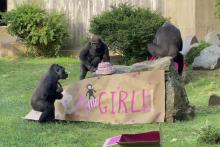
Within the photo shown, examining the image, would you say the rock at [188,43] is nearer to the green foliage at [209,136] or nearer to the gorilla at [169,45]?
the gorilla at [169,45]

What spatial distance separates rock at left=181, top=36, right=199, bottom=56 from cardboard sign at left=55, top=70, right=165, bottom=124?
20.8 ft

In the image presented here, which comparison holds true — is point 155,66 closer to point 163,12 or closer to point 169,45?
point 169,45

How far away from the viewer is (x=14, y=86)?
14.2 metres

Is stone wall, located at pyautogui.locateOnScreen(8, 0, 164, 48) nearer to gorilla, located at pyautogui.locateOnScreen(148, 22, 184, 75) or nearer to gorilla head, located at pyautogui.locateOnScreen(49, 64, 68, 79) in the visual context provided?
gorilla, located at pyautogui.locateOnScreen(148, 22, 184, 75)

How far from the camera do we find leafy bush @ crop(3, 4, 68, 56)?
59.1ft

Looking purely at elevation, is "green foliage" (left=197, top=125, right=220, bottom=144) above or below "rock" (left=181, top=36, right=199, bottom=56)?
below

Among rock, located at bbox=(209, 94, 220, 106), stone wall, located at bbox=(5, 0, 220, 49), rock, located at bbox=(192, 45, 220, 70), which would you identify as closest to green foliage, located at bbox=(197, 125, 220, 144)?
rock, located at bbox=(209, 94, 220, 106)

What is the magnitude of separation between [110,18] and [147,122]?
6.71 meters

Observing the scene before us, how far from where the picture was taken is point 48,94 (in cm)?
982

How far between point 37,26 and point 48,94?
863cm

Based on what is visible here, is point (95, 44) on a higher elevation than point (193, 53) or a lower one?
higher

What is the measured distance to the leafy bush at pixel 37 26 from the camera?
59.1ft

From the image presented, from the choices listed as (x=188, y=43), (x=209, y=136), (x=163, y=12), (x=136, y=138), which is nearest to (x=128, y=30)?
(x=188, y=43)

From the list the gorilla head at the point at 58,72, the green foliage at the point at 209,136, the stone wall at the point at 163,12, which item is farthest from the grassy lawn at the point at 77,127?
the stone wall at the point at 163,12
